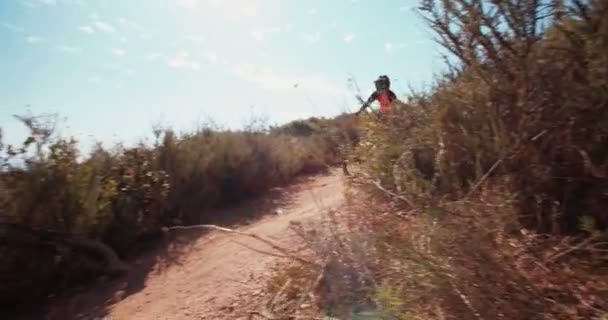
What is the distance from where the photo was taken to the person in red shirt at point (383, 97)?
4273mm

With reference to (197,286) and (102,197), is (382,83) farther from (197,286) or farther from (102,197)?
(102,197)

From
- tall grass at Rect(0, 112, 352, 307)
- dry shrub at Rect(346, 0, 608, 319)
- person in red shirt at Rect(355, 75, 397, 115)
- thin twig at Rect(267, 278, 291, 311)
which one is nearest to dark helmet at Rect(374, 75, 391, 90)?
person in red shirt at Rect(355, 75, 397, 115)

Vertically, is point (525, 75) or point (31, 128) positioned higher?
point (31, 128)

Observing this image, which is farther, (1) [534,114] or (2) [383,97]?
(2) [383,97]

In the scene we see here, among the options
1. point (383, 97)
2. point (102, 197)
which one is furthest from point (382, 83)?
point (102, 197)

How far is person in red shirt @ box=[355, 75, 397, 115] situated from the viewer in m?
4.27

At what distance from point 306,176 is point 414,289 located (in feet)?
28.6

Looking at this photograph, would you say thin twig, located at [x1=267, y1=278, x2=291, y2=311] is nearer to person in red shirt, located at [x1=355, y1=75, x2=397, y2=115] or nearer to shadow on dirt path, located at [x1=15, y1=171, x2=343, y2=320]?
shadow on dirt path, located at [x1=15, y1=171, x2=343, y2=320]

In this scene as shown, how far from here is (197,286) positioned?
4445 millimetres

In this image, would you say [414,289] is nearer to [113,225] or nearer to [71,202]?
[71,202]

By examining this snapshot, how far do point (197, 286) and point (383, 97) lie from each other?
2718 mm

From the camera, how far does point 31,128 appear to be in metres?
5.95

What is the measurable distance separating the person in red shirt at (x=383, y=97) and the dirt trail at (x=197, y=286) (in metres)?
1.04

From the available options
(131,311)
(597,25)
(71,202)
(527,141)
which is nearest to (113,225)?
(71,202)
